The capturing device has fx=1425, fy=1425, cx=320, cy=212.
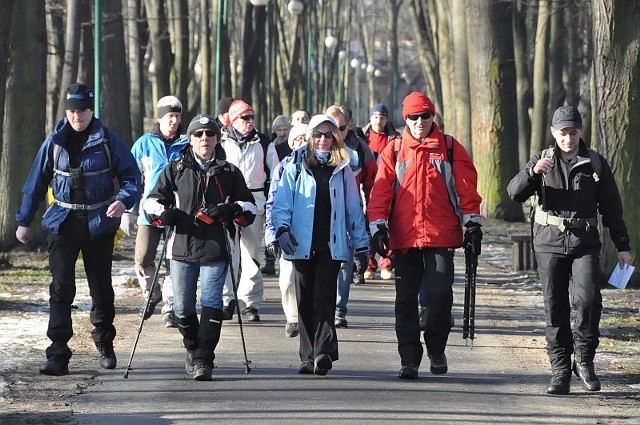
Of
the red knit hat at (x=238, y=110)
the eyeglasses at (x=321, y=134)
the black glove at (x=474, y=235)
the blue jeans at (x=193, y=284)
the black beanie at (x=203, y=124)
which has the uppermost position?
the red knit hat at (x=238, y=110)

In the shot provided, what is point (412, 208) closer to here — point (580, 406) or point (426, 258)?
point (426, 258)

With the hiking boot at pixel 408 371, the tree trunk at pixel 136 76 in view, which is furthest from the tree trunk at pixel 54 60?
the hiking boot at pixel 408 371

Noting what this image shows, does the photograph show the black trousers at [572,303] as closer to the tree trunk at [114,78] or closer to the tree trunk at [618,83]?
the tree trunk at [618,83]

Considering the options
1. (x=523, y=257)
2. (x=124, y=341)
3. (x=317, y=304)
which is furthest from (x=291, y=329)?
(x=523, y=257)

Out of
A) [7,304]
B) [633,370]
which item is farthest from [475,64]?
[633,370]

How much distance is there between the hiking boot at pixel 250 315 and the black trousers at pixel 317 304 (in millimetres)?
2780

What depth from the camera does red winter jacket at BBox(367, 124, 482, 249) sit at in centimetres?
985

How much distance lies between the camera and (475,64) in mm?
27859

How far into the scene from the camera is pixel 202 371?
9.55m

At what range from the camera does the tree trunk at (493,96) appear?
27.5m

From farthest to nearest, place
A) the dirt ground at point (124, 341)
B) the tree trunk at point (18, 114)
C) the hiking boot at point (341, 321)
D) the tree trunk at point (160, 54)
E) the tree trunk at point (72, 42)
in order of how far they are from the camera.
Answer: the tree trunk at point (160, 54) → the tree trunk at point (72, 42) → the tree trunk at point (18, 114) → the hiking boot at point (341, 321) → the dirt ground at point (124, 341)

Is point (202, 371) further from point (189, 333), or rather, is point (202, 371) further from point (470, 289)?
point (470, 289)

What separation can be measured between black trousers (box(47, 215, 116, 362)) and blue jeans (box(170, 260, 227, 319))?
0.57 metres

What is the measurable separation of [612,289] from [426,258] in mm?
6661
